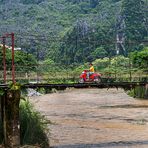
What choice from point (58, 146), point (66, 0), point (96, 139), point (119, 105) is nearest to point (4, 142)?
point (58, 146)

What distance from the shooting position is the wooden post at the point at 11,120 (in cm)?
1356

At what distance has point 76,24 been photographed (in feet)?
298

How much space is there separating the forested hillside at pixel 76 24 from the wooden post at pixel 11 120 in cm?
3377

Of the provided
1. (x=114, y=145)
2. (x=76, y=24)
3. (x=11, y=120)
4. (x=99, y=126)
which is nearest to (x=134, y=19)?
(x=76, y=24)

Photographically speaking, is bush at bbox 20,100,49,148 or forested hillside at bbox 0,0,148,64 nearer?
bush at bbox 20,100,49,148

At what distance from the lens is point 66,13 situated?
11862cm

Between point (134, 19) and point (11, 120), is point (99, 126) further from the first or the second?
point (134, 19)

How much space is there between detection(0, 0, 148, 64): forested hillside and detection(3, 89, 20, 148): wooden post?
1330 inches

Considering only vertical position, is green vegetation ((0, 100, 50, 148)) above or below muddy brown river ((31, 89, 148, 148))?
above

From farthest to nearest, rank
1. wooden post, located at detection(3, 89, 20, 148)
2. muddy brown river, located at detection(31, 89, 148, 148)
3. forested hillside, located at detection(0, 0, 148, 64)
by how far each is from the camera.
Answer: forested hillside, located at detection(0, 0, 148, 64)
muddy brown river, located at detection(31, 89, 148, 148)
wooden post, located at detection(3, 89, 20, 148)

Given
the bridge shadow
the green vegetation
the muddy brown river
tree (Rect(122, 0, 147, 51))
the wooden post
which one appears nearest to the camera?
the wooden post

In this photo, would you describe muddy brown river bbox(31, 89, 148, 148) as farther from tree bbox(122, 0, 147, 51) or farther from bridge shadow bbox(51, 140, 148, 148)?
tree bbox(122, 0, 147, 51)

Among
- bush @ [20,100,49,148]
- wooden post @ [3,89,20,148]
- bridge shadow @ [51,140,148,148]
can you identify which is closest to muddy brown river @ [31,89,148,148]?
bridge shadow @ [51,140,148,148]

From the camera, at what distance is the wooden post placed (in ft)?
44.5
